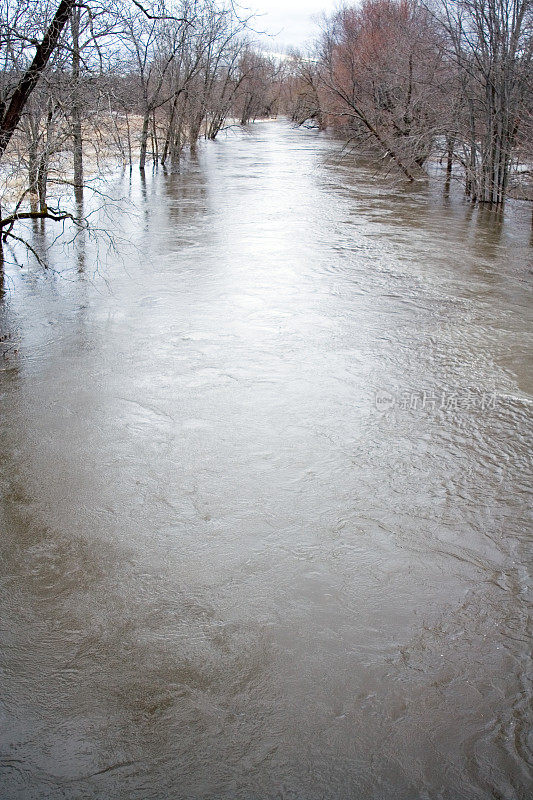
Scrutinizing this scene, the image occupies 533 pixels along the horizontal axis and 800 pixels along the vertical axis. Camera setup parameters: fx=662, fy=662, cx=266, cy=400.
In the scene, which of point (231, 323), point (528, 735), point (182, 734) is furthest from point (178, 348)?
point (528, 735)

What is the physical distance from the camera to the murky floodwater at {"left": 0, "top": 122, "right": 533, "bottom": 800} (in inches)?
104

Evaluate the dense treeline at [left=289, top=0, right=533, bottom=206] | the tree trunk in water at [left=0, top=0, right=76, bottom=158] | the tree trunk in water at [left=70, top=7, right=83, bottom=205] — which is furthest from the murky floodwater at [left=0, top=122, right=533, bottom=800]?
the dense treeline at [left=289, top=0, right=533, bottom=206]

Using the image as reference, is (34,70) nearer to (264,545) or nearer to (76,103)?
(76,103)

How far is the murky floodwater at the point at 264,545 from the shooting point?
2635 mm

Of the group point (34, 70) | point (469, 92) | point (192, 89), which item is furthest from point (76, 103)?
point (192, 89)

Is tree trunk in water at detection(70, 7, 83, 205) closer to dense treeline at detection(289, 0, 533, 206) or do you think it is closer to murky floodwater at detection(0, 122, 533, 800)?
murky floodwater at detection(0, 122, 533, 800)

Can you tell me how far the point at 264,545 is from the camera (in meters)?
3.73

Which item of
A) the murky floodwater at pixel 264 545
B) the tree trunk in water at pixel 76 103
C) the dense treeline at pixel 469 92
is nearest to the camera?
the murky floodwater at pixel 264 545

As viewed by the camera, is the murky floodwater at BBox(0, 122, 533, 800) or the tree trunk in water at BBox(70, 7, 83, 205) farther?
the tree trunk in water at BBox(70, 7, 83, 205)

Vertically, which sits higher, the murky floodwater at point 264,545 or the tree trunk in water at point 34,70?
the tree trunk in water at point 34,70

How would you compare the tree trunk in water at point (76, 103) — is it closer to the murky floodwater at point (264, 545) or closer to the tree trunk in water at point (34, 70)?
the tree trunk in water at point (34, 70)

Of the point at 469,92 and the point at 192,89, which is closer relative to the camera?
the point at 469,92

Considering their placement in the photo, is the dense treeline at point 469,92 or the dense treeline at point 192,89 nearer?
the dense treeline at point 192,89

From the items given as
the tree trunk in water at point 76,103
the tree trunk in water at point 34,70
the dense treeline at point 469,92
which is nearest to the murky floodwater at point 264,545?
the tree trunk in water at point 34,70
